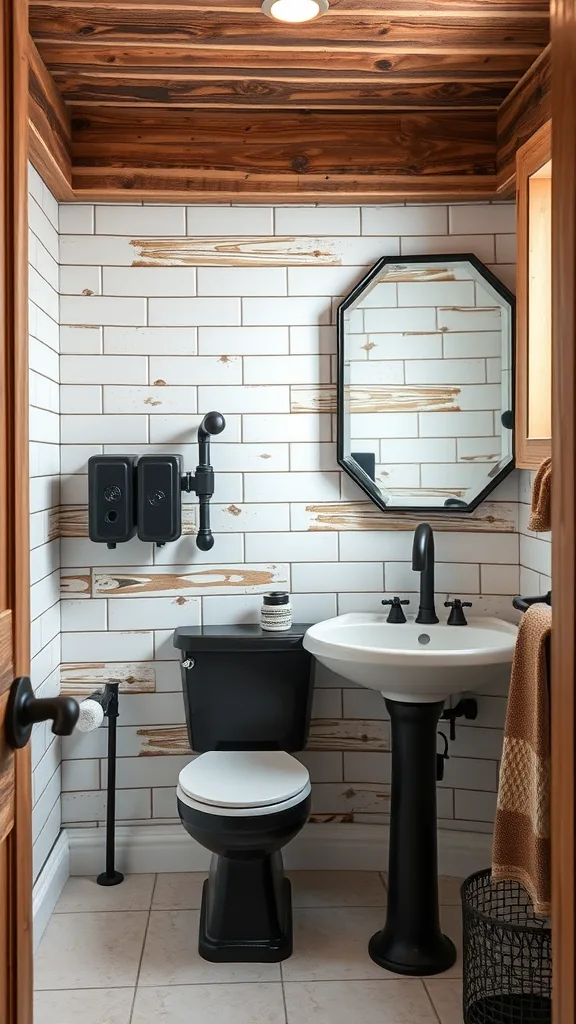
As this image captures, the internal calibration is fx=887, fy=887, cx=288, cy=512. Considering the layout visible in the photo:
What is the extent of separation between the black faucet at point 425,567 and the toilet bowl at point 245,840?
2.00 ft

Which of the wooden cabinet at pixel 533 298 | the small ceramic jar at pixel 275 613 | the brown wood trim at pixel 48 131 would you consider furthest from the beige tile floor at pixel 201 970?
the brown wood trim at pixel 48 131

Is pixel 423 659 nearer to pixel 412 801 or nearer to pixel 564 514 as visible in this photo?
pixel 412 801

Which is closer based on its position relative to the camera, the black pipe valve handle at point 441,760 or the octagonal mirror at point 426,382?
the black pipe valve handle at point 441,760

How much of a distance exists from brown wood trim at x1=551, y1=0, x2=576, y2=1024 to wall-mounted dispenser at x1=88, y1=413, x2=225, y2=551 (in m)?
1.90

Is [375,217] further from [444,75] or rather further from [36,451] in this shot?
[36,451]

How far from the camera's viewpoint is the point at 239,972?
2422 millimetres

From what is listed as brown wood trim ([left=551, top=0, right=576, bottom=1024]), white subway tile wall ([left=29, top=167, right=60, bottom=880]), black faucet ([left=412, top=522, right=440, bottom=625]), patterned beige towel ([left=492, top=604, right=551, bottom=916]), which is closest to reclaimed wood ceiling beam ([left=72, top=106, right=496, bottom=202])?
white subway tile wall ([left=29, top=167, right=60, bottom=880])

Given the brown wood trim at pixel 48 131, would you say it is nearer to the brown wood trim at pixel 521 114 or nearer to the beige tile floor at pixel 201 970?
the brown wood trim at pixel 521 114

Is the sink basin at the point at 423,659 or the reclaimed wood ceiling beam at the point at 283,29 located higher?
A: the reclaimed wood ceiling beam at the point at 283,29

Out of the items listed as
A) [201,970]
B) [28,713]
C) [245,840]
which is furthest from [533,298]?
[201,970]

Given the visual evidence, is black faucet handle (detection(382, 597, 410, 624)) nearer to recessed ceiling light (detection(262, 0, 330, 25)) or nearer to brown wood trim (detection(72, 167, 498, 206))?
brown wood trim (detection(72, 167, 498, 206))

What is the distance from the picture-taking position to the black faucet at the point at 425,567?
2.60 m

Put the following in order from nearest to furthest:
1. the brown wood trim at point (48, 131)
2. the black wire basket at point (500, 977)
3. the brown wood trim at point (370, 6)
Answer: the black wire basket at point (500, 977) < the brown wood trim at point (370, 6) < the brown wood trim at point (48, 131)

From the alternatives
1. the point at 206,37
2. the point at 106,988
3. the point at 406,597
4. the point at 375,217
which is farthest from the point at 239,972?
the point at 206,37
